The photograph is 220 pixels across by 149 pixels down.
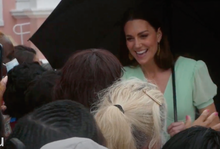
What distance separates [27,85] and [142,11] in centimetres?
95

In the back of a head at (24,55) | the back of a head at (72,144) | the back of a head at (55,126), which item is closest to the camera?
the back of a head at (72,144)

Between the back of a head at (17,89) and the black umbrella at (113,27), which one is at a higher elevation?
the black umbrella at (113,27)

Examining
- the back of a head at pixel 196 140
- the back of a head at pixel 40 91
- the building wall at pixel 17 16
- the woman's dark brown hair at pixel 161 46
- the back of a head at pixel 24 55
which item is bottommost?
the building wall at pixel 17 16

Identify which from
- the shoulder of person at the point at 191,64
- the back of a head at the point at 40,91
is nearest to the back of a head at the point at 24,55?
the back of a head at the point at 40,91

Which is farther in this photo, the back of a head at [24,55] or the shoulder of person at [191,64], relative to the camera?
the back of a head at [24,55]

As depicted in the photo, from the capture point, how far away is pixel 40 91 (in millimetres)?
3025

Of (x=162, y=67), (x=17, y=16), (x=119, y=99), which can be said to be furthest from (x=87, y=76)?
(x=17, y=16)

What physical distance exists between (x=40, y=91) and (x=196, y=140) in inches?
53.5

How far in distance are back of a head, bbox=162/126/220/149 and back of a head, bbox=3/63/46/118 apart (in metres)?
1.60

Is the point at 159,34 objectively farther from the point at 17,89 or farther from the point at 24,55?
the point at 24,55

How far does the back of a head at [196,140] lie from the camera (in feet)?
6.26

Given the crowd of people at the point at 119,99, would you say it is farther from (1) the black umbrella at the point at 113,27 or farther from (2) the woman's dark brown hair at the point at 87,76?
(1) the black umbrella at the point at 113,27

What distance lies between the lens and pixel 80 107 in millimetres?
1826

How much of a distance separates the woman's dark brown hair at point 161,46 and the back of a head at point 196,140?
1.23 metres
